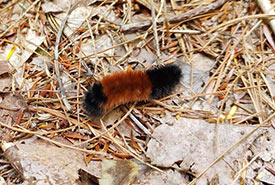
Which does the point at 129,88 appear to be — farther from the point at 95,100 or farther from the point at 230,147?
the point at 230,147

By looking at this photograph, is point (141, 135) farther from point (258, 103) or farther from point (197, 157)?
point (258, 103)

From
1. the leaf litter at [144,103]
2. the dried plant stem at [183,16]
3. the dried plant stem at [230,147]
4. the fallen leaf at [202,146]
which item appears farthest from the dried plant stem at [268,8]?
the fallen leaf at [202,146]

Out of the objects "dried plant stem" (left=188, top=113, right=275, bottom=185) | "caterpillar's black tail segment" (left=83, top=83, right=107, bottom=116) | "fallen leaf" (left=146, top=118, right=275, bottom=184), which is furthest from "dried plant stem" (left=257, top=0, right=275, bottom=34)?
"caterpillar's black tail segment" (left=83, top=83, right=107, bottom=116)

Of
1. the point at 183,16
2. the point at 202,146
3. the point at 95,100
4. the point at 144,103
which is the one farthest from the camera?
the point at 183,16

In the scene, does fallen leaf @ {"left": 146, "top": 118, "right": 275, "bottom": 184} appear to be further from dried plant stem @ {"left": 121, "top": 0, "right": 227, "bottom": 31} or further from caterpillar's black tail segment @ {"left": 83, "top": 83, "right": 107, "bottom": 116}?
dried plant stem @ {"left": 121, "top": 0, "right": 227, "bottom": 31}

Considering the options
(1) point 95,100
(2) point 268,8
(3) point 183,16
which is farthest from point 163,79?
(2) point 268,8

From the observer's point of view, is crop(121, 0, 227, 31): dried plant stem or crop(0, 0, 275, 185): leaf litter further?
crop(121, 0, 227, 31): dried plant stem

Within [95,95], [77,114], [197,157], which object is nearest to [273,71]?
[197,157]
